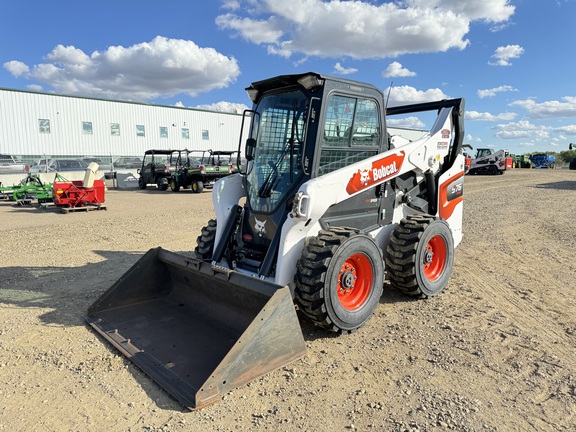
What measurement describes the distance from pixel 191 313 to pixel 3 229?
839cm

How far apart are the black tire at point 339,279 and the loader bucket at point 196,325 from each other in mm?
390

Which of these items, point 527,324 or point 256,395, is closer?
point 256,395

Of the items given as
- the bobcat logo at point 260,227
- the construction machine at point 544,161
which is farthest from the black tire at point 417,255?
the construction machine at point 544,161

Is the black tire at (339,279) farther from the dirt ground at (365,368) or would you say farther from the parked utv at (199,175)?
the parked utv at (199,175)

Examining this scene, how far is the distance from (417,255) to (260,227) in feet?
5.89

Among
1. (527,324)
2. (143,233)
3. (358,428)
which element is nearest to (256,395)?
(358,428)

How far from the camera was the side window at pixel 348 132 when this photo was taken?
4398 mm

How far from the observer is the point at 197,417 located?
114 inches

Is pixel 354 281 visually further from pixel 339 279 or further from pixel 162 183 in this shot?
pixel 162 183

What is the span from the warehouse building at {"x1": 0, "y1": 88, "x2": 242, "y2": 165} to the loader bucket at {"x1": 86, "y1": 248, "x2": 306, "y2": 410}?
A: 2664 centimetres

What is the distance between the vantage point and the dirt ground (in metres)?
2.89

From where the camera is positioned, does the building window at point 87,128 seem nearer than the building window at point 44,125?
No

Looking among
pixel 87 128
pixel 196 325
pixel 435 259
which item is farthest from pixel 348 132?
pixel 87 128

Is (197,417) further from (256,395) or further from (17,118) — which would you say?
(17,118)
